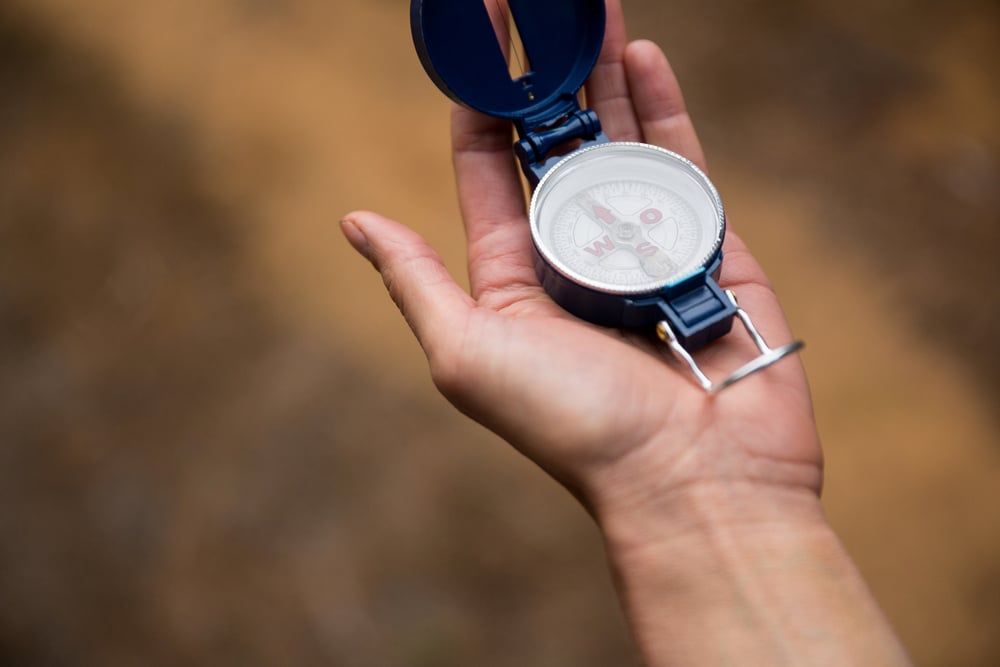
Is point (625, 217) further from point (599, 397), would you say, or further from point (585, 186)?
point (599, 397)

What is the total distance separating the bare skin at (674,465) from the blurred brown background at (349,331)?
96cm

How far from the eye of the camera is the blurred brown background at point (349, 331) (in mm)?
2312

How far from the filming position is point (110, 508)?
8.17ft

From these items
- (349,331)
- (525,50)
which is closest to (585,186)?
(525,50)

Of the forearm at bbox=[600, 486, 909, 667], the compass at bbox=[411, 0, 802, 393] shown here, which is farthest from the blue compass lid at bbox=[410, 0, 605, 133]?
the forearm at bbox=[600, 486, 909, 667]

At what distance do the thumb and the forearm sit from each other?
43 centimetres

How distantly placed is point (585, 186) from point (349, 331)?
116 centimetres

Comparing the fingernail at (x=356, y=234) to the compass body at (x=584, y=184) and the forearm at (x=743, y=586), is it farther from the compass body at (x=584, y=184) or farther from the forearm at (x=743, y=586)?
the forearm at (x=743, y=586)

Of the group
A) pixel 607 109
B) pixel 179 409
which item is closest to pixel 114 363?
pixel 179 409

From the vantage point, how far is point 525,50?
5.88 feet

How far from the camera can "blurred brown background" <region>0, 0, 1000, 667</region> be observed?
2.31m

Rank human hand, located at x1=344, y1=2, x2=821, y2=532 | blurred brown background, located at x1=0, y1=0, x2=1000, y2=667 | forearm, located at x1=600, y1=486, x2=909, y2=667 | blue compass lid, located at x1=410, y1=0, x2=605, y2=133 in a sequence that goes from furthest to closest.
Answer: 1. blurred brown background, located at x1=0, y1=0, x2=1000, y2=667
2. blue compass lid, located at x1=410, y1=0, x2=605, y2=133
3. human hand, located at x1=344, y1=2, x2=821, y2=532
4. forearm, located at x1=600, y1=486, x2=909, y2=667

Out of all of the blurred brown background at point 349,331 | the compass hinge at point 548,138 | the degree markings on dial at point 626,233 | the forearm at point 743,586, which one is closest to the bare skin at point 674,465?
the forearm at point 743,586

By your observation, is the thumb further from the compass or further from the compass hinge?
the compass hinge
